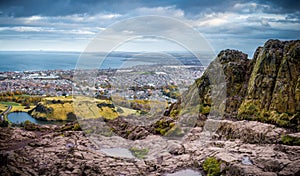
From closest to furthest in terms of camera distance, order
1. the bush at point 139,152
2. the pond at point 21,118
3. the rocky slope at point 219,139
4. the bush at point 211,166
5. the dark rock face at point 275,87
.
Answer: the bush at point 211,166 < the rocky slope at point 219,139 < the bush at point 139,152 < the dark rock face at point 275,87 < the pond at point 21,118

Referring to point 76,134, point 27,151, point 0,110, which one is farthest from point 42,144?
point 0,110

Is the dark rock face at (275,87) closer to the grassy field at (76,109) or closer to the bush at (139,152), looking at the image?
the bush at (139,152)

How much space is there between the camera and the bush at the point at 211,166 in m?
15.5

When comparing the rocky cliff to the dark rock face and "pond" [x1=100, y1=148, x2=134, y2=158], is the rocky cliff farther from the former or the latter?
"pond" [x1=100, y1=148, x2=134, y2=158]

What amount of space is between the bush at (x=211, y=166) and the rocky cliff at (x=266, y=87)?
22.9 feet

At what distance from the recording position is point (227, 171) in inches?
602

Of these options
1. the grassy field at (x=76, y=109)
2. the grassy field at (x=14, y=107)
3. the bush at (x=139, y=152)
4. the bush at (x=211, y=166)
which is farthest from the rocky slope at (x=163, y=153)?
the grassy field at (x=14, y=107)

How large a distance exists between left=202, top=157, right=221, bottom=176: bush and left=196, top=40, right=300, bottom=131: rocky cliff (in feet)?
22.9

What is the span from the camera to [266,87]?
23.1 metres

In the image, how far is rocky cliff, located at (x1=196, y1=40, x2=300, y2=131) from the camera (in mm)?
21031

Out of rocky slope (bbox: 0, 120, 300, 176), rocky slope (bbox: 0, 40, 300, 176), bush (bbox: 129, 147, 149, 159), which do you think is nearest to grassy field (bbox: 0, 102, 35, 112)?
rocky slope (bbox: 0, 40, 300, 176)

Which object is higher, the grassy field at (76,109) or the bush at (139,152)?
the grassy field at (76,109)

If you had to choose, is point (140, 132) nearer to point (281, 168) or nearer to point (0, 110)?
point (281, 168)

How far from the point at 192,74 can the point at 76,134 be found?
16.8m
